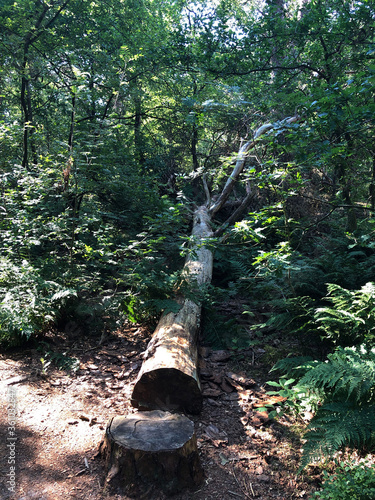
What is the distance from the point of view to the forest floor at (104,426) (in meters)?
2.52

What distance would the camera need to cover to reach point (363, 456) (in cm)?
275

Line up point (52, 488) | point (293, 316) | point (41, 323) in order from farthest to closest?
point (41, 323) → point (293, 316) → point (52, 488)

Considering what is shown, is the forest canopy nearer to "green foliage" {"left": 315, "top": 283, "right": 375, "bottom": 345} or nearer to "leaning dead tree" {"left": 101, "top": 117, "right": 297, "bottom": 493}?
"green foliage" {"left": 315, "top": 283, "right": 375, "bottom": 345}

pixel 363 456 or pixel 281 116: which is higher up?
pixel 281 116

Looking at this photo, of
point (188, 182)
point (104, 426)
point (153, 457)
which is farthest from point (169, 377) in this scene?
point (188, 182)

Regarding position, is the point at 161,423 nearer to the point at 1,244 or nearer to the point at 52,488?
the point at 52,488

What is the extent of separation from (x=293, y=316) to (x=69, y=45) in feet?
29.4

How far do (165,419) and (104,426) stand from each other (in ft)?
2.72

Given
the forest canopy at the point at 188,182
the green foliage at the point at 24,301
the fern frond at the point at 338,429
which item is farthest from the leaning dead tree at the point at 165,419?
the green foliage at the point at 24,301

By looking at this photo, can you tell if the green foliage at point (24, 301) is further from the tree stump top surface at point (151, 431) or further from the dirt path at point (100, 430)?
the tree stump top surface at point (151, 431)

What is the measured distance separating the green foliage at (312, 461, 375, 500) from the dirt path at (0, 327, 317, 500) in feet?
0.91

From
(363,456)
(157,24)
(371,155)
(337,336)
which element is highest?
(157,24)

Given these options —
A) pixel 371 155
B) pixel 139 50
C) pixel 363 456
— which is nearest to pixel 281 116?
Result: pixel 371 155

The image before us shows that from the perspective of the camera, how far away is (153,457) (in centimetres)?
239
